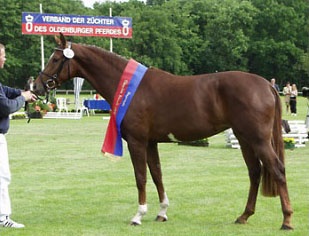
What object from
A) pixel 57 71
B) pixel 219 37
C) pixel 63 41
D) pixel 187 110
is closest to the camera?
pixel 187 110

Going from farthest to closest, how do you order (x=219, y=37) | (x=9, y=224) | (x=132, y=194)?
(x=219, y=37)
(x=132, y=194)
(x=9, y=224)

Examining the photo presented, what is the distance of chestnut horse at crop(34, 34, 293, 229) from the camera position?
7480 millimetres

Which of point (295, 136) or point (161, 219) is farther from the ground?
point (161, 219)

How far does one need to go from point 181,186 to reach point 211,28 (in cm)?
7782

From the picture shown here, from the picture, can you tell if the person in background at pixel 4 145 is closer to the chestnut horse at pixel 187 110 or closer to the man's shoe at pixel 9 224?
the man's shoe at pixel 9 224

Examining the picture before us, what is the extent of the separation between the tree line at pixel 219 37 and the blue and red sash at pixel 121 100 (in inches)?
2726

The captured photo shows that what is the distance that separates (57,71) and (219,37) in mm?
79296

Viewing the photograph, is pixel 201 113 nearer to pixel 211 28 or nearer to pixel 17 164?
pixel 17 164

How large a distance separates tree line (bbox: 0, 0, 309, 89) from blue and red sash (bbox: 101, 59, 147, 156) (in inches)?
2726

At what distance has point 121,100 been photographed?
806 cm

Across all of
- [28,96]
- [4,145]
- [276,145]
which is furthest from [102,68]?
[276,145]

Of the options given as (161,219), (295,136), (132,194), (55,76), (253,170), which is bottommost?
(295,136)

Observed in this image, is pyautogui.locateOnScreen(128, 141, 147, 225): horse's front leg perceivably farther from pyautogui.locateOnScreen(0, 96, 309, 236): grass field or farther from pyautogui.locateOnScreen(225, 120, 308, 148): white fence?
pyautogui.locateOnScreen(225, 120, 308, 148): white fence

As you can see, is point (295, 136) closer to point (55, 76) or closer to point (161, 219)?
point (161, 219)
